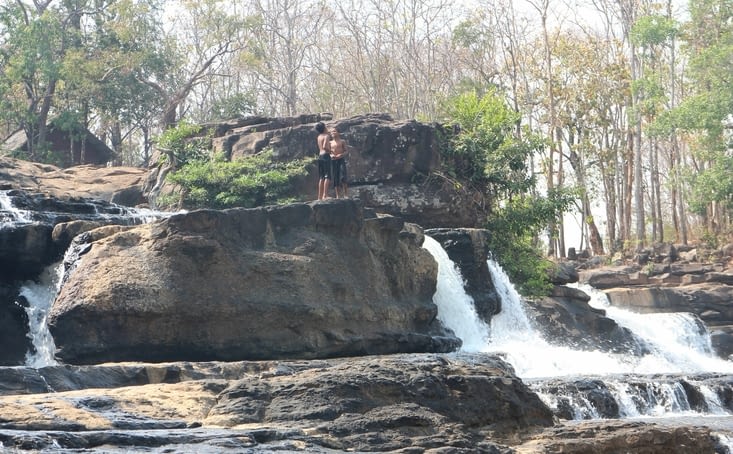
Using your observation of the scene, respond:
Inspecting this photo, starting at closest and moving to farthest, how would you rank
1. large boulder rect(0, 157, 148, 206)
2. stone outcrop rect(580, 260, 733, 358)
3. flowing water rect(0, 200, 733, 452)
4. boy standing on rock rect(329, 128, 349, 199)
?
1. flowing water rect(0, 200, 733, 452)
2. boy standing on rock rect(329, 128, 349, 199)
3. large boulder rect(0, 157, 148, 206)
4. stone outcrop rect(580, 260, 733, 358)

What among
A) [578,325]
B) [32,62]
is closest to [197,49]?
[32,62]

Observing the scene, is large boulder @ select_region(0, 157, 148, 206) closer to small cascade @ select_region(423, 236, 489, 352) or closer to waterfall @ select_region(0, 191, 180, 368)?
waterfall @ select_region(0, 191, 180, 368)

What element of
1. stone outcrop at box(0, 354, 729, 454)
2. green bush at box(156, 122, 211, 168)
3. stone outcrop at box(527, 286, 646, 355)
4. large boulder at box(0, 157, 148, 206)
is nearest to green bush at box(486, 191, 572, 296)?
stone outcrop at box(527, 286, 646, 355)

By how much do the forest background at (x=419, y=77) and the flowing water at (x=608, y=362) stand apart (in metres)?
6.44

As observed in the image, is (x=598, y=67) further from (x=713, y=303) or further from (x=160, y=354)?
(x=160, y=354)

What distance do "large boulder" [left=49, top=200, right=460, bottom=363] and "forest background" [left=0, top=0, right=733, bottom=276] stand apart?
469 inches

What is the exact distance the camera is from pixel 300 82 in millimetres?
46812

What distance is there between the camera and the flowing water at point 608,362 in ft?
45.5

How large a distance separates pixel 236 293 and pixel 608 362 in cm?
859

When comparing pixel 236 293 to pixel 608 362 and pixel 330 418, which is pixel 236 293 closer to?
pixel 330 418

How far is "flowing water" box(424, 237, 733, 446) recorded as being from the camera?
45.5ft

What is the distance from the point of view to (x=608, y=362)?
798 inches

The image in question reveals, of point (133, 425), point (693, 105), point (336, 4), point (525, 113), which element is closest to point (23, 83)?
point (336, 4)

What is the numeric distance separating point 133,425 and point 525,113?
116ft
